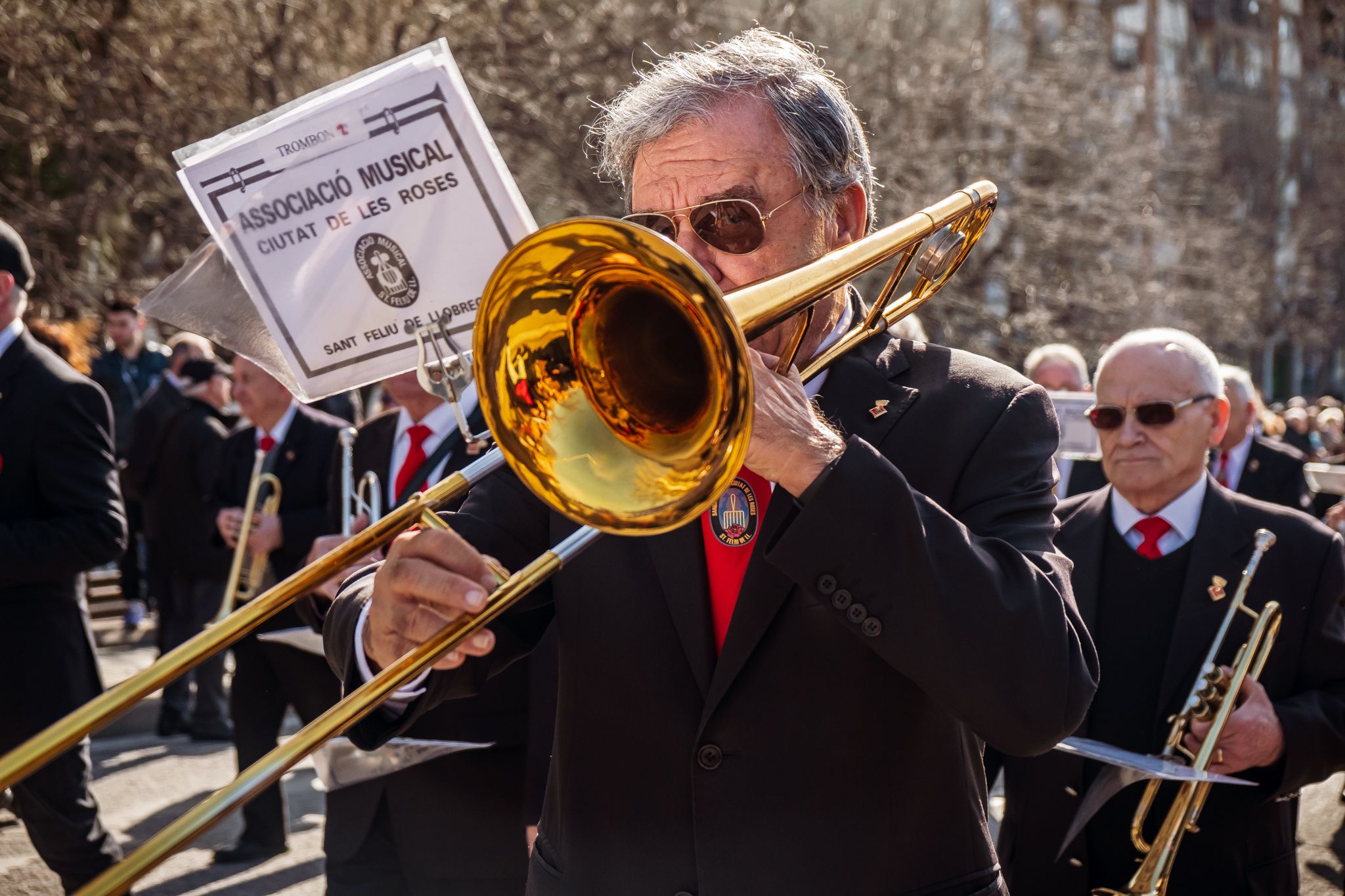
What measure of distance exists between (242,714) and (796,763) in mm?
4484

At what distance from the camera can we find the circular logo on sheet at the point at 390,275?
3.08 m

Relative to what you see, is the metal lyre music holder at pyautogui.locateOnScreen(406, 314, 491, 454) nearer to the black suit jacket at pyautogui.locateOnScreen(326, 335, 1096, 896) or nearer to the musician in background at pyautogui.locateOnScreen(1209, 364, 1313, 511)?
the black suit jacket at pyautogui.locateOnScreen(326, 335, 1096, 896)

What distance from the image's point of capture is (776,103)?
231 centimetres

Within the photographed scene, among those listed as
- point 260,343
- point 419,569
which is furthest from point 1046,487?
point 260,343

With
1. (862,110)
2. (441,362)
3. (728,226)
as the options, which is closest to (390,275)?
(441,362)

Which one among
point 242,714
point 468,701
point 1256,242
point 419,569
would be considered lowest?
point 1256,242

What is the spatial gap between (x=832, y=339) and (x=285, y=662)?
416 centimetres

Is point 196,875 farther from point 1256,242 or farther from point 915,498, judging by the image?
point 1256,242

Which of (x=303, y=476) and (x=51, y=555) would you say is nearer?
(x=51, y=555)

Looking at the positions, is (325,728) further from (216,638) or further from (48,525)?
(48,525)

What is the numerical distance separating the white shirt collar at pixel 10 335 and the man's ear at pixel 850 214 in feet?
10.5

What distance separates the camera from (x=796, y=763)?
82.7 inches

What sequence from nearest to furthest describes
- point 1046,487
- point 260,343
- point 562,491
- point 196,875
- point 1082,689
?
1. point 562,491
2. point 1082,689
3. point 1046,487
4. point 260,343
5. point 196,875

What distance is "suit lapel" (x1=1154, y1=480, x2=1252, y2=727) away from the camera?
11.7ft
